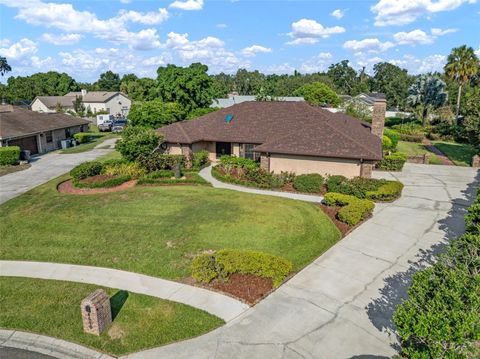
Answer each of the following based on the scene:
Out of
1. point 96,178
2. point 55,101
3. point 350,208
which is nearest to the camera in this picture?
point 350,208

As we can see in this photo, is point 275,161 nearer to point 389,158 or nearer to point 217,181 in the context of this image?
point 217,181

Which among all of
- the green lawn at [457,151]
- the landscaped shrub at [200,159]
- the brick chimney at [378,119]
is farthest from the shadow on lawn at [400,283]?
the landscaped shrub at [200,159]

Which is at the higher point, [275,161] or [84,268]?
[275,161]

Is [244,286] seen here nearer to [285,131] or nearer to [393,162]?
[285,131]

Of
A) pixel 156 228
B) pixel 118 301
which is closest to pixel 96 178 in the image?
pixel 156 228

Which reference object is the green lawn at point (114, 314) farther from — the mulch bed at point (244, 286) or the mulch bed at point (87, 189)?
the mulch bed at point (87, 189)

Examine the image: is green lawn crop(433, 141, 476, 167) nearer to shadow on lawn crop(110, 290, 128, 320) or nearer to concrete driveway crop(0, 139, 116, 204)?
shadow on lawn crop(110, 290, 128, 320)

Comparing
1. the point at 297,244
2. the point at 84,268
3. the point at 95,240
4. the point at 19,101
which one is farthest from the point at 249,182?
the point at 19,101
